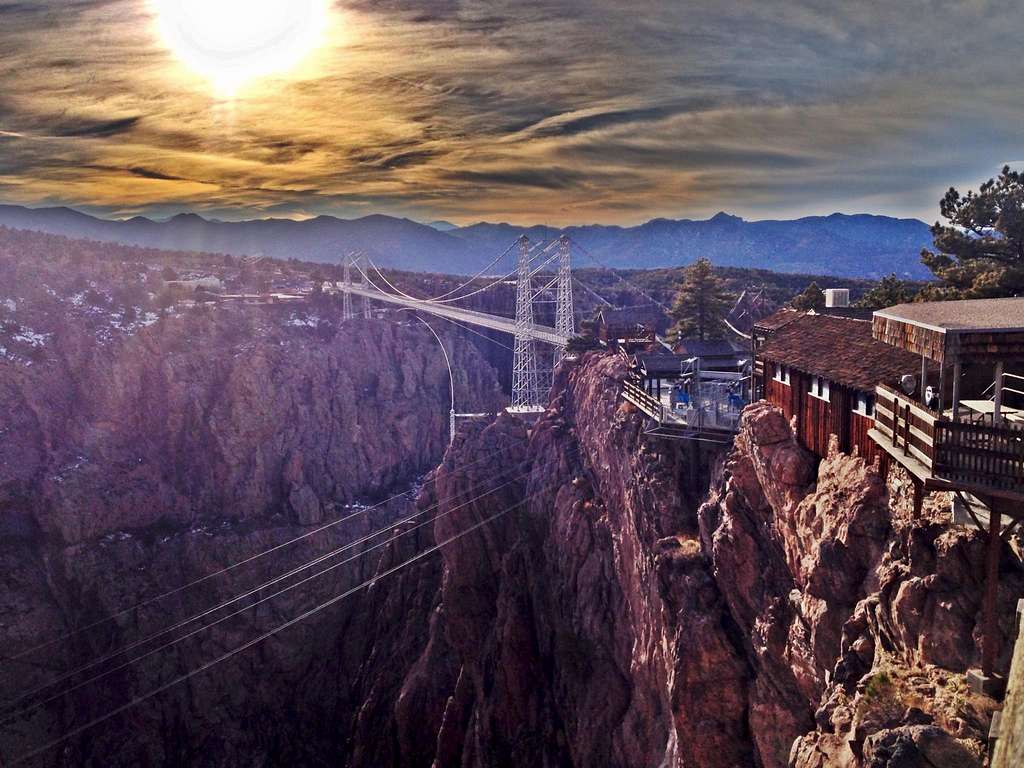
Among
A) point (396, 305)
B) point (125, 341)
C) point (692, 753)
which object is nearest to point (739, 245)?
point (396, 305)

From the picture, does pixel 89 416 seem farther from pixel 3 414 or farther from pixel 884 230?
pixel 884 230

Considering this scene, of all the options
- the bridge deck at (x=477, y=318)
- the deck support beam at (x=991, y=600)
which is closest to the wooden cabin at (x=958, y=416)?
the deck support beam at (x=991, y=600)

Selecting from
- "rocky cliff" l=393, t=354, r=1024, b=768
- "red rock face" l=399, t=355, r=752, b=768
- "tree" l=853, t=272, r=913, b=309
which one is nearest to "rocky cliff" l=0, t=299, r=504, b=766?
"red rock face" l=399, t=355, r=752, b=768

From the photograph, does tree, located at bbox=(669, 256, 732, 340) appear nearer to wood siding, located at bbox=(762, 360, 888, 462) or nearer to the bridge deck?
the bridge deck

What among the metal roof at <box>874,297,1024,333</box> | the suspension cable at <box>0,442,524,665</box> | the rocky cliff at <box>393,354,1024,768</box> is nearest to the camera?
the rocky cliff at <box>393,354,1024,768</box>

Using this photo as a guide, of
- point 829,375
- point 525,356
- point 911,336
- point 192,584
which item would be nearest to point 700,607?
point 829,375

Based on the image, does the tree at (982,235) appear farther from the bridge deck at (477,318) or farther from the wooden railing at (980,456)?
the bridge deck at (477,318)

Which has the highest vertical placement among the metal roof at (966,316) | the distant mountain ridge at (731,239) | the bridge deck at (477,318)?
the distant mountain ridge at (731,239)
